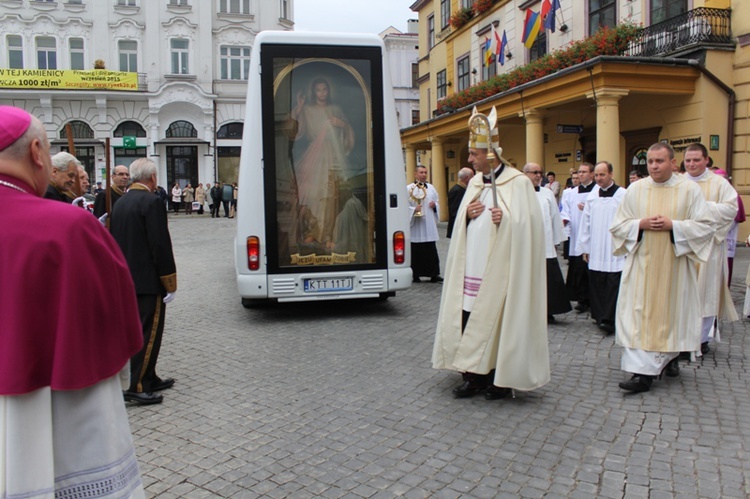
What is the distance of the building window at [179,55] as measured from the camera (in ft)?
131

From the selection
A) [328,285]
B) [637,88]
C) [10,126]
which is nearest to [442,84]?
[637,88]

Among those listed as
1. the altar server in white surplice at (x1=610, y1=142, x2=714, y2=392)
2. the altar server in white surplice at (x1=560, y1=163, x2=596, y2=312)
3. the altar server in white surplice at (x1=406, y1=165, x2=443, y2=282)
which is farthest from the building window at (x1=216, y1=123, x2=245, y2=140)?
the altar server in white surplice at (x1=610, y1=142, x2=714, y2=392)

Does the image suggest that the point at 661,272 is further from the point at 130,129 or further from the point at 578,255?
the point at 130,129

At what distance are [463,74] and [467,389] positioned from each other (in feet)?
84.4

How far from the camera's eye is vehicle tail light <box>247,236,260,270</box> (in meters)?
7.57

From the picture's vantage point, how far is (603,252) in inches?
295

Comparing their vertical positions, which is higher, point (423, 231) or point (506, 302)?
point (423, 231)

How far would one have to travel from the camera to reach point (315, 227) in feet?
25.8

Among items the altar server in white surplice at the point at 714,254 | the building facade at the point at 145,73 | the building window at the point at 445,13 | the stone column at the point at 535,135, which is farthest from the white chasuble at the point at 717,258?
the building facade at the point at 145,73

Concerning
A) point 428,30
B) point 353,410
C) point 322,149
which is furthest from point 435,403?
point 428,30

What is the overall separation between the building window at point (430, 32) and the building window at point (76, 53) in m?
21.4

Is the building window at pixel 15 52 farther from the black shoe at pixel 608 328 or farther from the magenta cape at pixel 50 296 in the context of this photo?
the magenta cape at pixel 50 296

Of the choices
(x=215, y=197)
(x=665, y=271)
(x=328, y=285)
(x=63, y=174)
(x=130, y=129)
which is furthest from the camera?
(x=130, y=129)

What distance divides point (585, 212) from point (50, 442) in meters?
6.91
